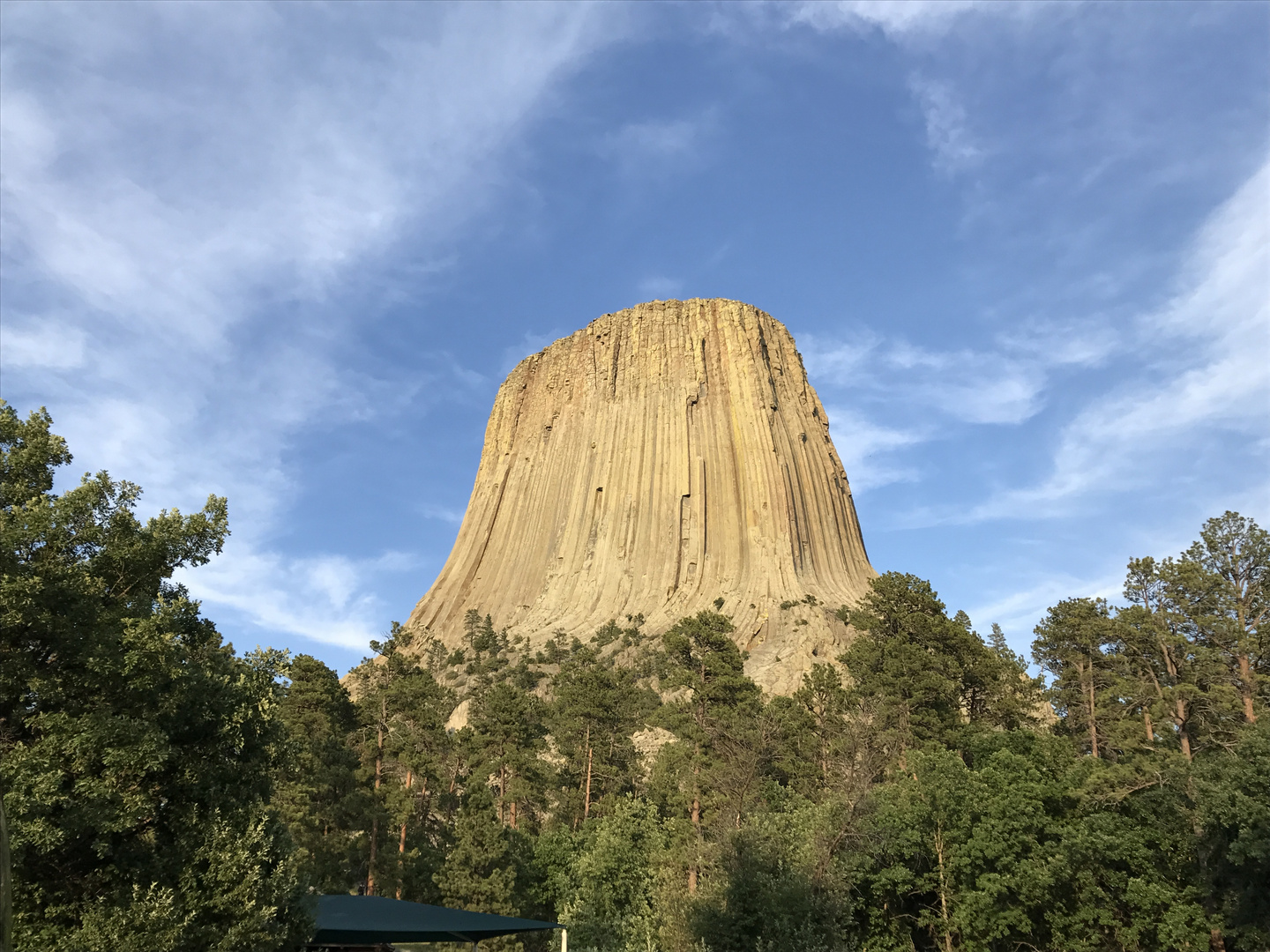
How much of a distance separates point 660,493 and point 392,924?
70.2 metres

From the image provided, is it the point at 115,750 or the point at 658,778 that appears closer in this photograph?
the point at 115,750

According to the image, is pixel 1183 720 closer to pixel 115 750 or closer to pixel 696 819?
pixel 696 819

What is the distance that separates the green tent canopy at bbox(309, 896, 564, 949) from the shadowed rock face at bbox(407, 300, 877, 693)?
5290 centimetres

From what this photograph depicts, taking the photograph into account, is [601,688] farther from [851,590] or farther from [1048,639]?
[851,590]

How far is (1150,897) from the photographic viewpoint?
24266mm

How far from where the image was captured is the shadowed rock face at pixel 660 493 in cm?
7750

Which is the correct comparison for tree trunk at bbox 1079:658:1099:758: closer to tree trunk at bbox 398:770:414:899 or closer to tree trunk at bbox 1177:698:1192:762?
tree trunk at bbox 1177:698:1192:762

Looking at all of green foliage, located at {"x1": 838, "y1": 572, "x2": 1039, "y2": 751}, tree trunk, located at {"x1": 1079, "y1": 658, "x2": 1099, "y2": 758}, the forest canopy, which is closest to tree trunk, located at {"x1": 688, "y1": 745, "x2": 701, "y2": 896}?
the forest canopy

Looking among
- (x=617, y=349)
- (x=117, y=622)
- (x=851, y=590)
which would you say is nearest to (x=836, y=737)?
(x=117, y=622)

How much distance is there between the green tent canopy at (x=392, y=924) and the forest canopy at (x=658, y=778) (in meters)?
0.91

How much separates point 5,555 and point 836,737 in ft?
87.0

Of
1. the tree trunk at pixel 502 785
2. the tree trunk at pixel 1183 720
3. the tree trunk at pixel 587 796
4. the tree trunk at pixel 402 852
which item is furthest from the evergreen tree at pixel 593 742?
the tree trunk at pixel 1183 720

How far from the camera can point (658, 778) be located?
99.2 feet

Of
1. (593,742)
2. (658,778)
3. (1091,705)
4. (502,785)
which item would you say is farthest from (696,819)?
(1091,705)
